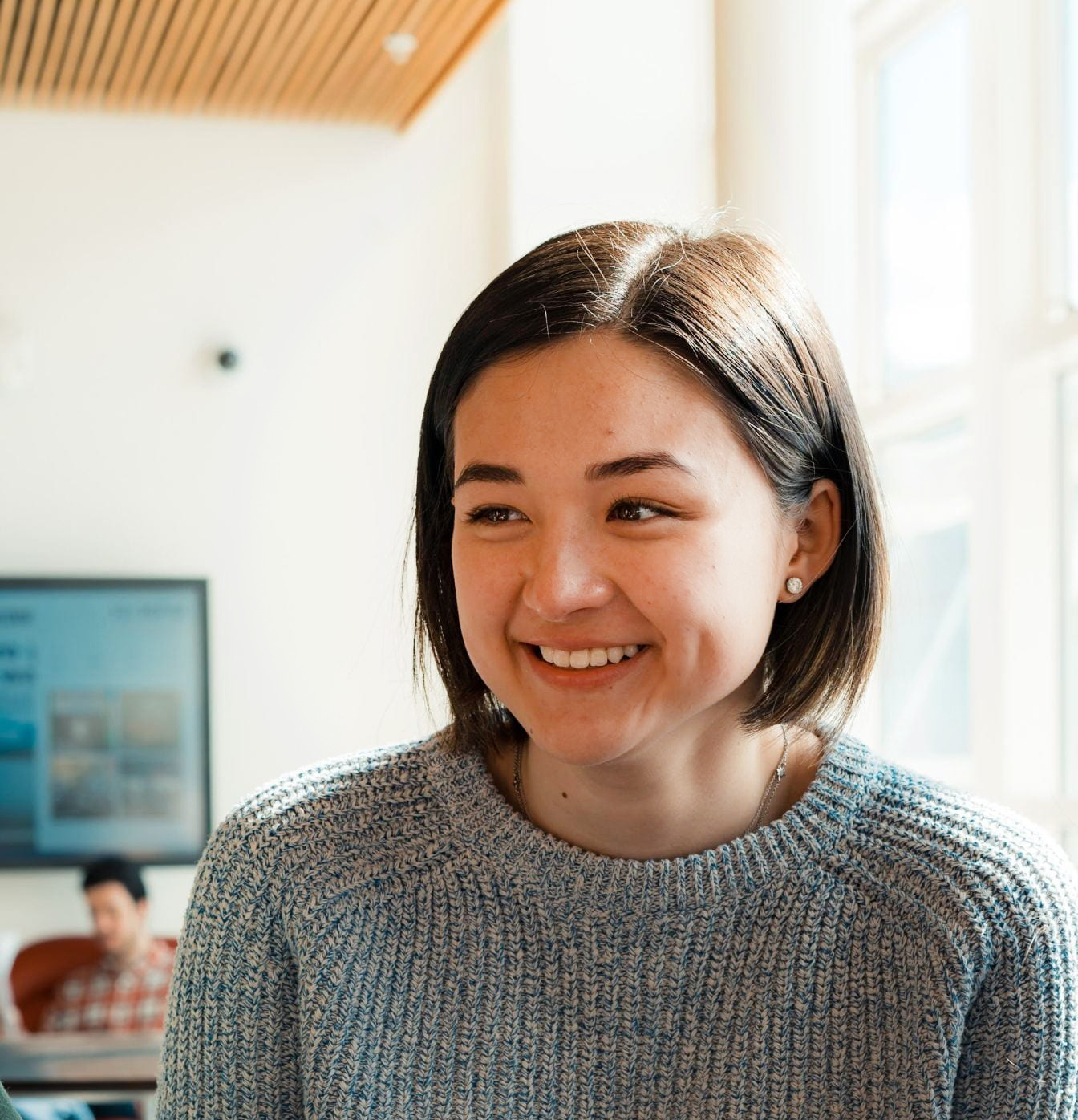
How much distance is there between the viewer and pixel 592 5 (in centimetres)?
501

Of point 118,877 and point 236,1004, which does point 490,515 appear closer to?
point 236,1004

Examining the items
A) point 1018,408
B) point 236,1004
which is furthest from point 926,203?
point 236,1004

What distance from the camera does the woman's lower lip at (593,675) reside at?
1.16 m

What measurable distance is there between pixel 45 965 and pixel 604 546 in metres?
4.08

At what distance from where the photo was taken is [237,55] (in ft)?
14.7

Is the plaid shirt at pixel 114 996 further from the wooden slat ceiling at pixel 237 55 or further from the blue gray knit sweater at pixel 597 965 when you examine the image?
the blue gray knit sweater at pixel 597 965

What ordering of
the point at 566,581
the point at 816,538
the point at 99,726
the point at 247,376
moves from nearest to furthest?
1. the point at 566,581
2. the point at 816,538
3. the point at 99,726
4. the point at 247,376

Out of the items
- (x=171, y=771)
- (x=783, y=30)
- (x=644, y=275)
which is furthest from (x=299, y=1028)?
(x=171, y=771)

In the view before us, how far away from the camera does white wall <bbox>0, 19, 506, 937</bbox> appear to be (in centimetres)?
494

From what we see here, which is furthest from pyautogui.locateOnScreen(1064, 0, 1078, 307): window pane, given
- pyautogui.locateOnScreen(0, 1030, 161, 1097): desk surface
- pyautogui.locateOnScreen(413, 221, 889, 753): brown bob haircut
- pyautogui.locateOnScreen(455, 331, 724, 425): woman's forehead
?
pyautogui.locateOnScreen(0, 1030, 161, 1097): desk surface

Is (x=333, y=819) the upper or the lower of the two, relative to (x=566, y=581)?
lower

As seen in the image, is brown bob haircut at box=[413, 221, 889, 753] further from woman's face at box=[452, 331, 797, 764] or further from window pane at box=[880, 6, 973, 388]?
window pane at box=[880, 6, 973, 388]

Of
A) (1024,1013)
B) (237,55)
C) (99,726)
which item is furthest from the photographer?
(99,726)

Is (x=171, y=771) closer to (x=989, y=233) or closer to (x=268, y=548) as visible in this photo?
(x=268, y=548)
